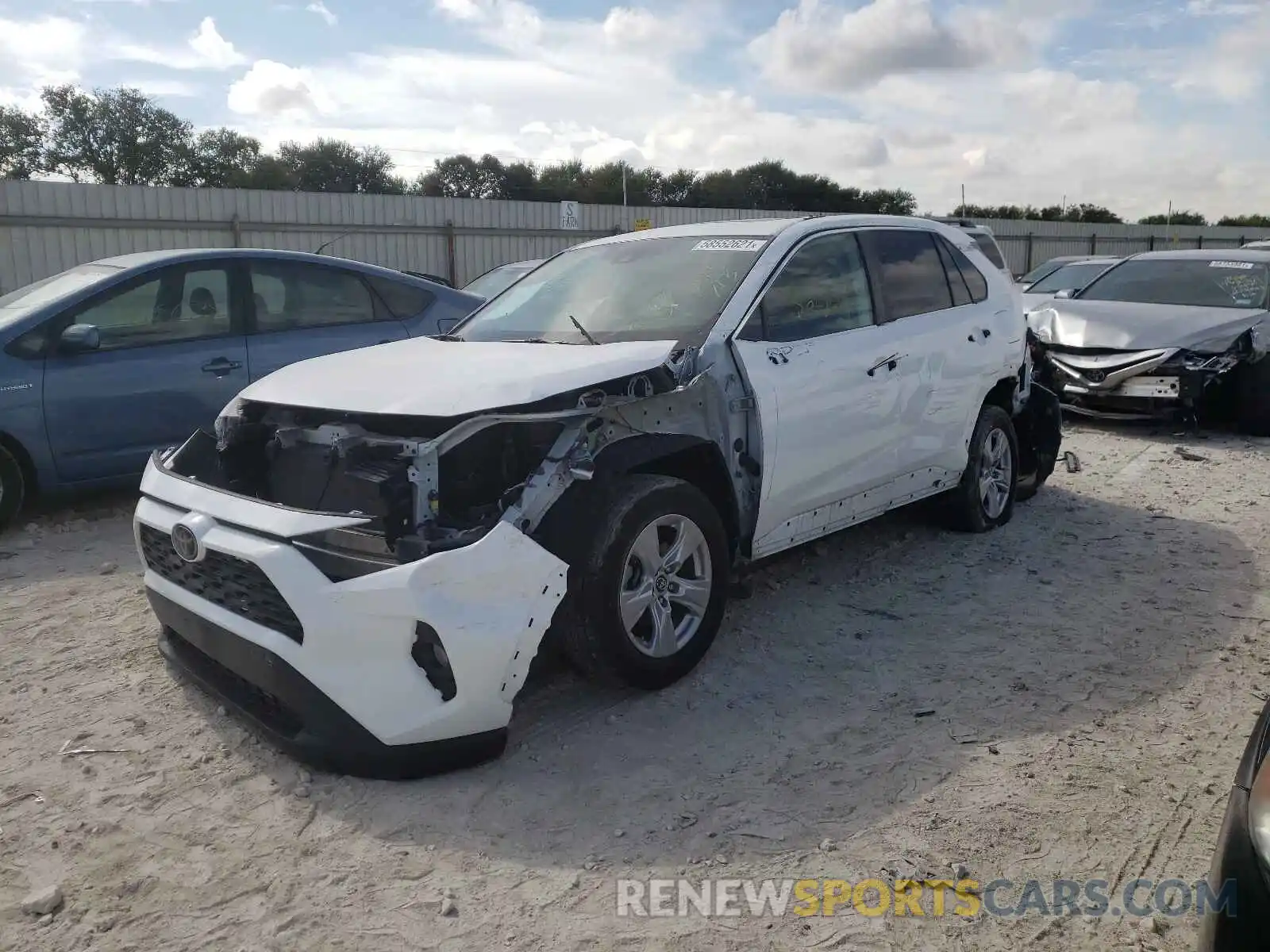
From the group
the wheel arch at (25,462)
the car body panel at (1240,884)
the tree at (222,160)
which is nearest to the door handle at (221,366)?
the wheel arch at (25,462)

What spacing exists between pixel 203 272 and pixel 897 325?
4329mm

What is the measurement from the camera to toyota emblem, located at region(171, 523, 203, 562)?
3414 millimetres

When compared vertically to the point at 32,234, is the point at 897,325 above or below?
below

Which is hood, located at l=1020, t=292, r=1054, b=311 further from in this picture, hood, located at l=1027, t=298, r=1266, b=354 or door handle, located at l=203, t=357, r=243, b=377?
door handle, located at l=203, t=357, r=243, b=377

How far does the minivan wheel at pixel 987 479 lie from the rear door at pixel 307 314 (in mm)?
3644

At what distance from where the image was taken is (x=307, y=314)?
6906 millimetres

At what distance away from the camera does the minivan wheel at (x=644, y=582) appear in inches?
138

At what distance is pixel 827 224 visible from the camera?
16.3 ft

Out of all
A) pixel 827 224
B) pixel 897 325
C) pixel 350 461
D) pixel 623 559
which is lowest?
pixel 623 559

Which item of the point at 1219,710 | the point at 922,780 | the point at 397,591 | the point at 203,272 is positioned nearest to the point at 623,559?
the point at 397,591

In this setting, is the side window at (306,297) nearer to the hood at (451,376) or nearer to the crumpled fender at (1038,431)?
the hood at (451,376)

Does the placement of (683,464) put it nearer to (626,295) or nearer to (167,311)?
(626,295)

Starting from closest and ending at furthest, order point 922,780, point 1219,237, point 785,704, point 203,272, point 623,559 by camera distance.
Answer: point 922,780 → point 623,559 → point 785,704 → point 203,272 → point 1219,237

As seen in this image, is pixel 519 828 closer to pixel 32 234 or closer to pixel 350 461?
pixel 350 461
